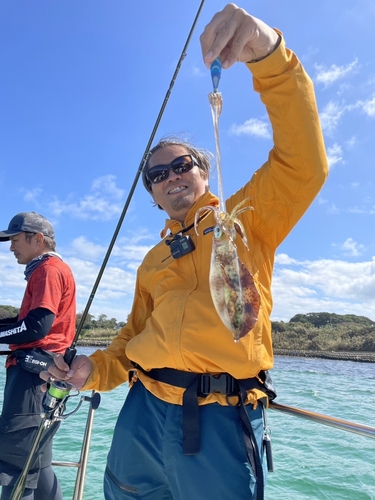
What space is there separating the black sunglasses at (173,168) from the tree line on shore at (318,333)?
56.3 m

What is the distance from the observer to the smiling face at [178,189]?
2264mm

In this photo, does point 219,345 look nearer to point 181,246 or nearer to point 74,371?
point 181,246

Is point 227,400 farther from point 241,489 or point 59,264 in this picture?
point 59,264

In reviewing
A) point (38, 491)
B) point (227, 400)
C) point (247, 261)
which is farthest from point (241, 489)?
point (38, 491)

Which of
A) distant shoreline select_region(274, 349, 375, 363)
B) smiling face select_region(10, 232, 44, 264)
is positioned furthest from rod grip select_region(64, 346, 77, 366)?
distant shoreline select_region(274, 349, 375, 363)

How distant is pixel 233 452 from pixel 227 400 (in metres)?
0.21

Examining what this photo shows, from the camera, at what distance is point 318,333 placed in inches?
2808

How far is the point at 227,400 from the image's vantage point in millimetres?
1710

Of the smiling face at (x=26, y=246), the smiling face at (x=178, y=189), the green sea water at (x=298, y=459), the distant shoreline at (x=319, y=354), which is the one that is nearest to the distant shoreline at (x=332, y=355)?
the distant shoreline at (x=319, y=354)

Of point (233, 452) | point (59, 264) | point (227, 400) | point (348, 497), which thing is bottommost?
point (348, 497)

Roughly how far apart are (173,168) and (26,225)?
6.99 ft

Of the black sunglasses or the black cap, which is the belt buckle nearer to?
the black sunglasses

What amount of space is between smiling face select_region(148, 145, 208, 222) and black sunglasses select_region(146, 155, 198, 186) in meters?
0.02

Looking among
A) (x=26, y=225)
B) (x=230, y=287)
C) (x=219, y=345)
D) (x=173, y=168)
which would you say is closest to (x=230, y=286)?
(x=230, y=287)
